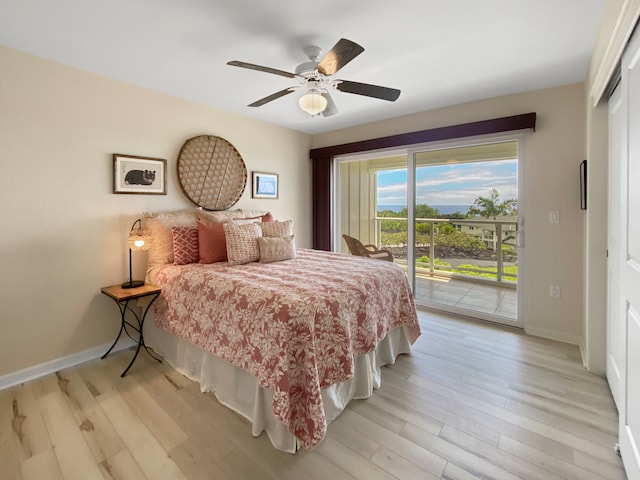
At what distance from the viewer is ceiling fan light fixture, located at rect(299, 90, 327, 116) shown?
220 cm

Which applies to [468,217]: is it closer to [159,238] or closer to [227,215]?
[227,215]

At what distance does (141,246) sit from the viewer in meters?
2.58

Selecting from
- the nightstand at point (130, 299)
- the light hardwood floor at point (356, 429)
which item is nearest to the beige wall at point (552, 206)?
the light hardwood floor at point (356, 429)

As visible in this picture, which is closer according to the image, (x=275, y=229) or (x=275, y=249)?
(x=275, y=249)

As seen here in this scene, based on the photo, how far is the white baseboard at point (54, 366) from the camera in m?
2.20

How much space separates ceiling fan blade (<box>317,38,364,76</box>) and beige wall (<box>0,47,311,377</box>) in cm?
196

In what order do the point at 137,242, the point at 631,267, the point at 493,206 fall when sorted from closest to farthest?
the point at 631,267 < the point at 137,242 < the point at 493,206

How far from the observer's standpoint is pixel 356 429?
5.70 ft

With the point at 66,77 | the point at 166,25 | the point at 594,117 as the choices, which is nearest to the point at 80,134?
the point at 66,77

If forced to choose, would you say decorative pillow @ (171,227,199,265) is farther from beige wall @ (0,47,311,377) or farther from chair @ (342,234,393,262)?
chair @ (342,234,393,262)

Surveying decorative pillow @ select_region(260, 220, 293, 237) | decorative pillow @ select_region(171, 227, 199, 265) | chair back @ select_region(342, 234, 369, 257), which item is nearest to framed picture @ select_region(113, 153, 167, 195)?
decorative pillow @ select_region(171, 227, 199, 265)

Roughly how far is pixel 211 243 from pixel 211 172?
1.08 m

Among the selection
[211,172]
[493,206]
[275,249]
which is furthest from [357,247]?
[211,172]

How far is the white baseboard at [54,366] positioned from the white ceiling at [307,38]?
235 centimetres
